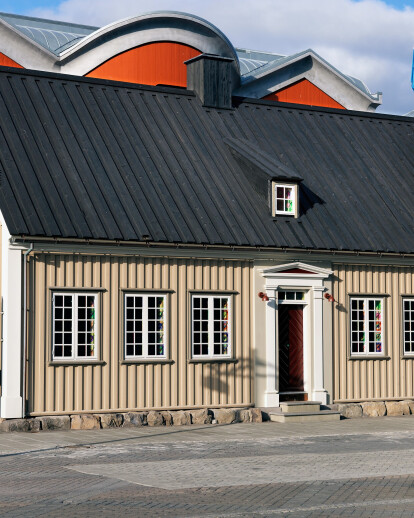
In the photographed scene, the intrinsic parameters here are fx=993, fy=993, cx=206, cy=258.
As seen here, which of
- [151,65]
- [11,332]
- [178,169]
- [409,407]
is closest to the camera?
[11,332]

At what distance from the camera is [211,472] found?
47.4 feet

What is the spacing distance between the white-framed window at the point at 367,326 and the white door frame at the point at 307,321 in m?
1.16

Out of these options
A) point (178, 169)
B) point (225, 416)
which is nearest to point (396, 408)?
point (225, 416)

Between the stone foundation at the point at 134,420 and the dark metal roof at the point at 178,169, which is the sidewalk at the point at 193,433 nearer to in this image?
the stone foundation at the point at 134,420

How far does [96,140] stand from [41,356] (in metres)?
5.89

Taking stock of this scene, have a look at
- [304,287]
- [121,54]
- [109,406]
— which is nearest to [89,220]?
[109,406]

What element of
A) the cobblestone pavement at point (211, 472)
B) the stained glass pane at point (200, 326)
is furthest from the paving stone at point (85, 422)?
the stained glass pane at point (200, 326)

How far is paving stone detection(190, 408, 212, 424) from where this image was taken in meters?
21.7

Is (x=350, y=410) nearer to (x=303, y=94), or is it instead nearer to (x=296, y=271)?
(x=296, y=271)

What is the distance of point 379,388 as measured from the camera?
2478 cm

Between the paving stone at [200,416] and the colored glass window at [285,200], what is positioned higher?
the colored glass window at [285,200]

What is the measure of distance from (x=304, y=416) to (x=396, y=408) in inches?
114

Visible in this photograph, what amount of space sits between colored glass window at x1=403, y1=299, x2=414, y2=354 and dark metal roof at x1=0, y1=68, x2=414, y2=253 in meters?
1.54

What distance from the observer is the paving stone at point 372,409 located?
24.0m
